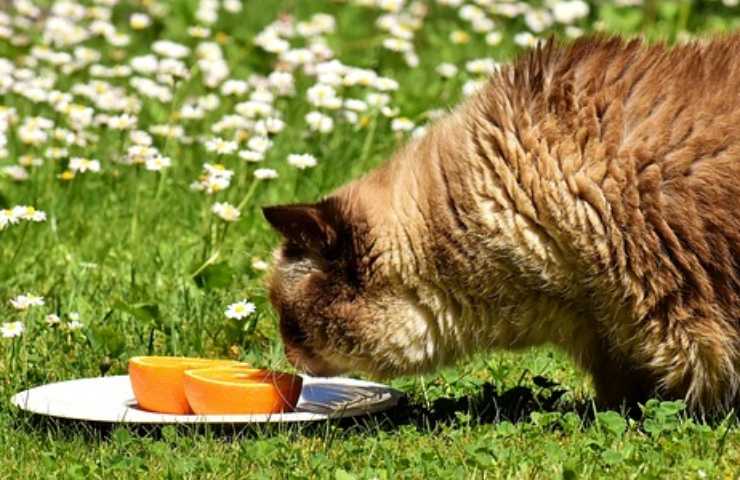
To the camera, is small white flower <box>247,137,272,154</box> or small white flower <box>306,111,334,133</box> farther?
small white flower <box>306,111,334,133</box>

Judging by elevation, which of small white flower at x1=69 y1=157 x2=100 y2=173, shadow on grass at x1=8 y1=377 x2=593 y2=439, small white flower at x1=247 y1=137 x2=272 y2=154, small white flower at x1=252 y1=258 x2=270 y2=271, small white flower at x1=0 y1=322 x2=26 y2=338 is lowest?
shadow on grass at x1=8 y1=377 x2=593 y2=439

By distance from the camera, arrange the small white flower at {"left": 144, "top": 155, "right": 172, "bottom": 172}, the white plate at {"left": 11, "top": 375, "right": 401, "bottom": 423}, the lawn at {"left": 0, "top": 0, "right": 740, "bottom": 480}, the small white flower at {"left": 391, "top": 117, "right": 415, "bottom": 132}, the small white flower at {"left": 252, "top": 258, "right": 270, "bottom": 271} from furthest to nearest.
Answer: the small white flower at {"left": 391, "top": 117, "right": 415, "bottom": 132}, the small white flower at {"left": 144, "top": 155, "right": 172, "bottom": 172}, the small white flower at {"left": 252, "top": 258, "right": 270, "bottom": 271}, the white plate at {"left": 11, "top": 375, "right": 401, "bottom": 423}, the lawn at {"left": 0, "top": 0, "right": 740, "bottom": 480}

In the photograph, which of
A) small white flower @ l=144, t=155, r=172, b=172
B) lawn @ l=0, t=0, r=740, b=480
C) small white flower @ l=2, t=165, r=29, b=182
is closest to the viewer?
lawn @ l=0, t=0, r=740, b=480

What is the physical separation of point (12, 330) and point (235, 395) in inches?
41.9

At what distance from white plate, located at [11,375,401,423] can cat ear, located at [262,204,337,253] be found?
0.50m

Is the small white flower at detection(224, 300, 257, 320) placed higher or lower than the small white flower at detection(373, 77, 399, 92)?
lower

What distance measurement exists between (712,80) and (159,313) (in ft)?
7.20

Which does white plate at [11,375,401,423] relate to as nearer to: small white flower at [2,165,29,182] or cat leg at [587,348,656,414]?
cat leg at [587,348,656,414]

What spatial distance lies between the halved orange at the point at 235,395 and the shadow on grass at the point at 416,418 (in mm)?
71

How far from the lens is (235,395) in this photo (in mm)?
4938

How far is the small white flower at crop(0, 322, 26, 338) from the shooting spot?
5.59m

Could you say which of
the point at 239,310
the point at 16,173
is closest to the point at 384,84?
the point at 16,173

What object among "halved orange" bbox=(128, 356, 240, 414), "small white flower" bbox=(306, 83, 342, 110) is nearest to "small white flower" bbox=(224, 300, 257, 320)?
"halved orange" bbox=(128, 356, 240, 414)

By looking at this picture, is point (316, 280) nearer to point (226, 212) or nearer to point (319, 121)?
point (226, 212)
